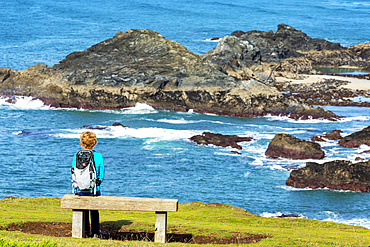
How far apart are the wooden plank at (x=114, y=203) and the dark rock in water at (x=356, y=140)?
46.9 m

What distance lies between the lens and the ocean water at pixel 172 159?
41.5m

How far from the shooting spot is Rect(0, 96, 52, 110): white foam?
8056 centimetres

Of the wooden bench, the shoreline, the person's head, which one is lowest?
the shoreline

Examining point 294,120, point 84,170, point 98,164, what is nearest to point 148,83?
point 294,120

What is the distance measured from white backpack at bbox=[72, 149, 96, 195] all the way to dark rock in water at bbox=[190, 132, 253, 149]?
142 feet

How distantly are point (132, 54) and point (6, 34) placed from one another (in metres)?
86.2

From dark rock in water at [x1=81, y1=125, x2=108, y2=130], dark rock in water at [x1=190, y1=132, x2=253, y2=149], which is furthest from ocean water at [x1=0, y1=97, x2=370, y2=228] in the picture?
dark rock in water at [x1=81, y1=125, x2=108, y2=130]

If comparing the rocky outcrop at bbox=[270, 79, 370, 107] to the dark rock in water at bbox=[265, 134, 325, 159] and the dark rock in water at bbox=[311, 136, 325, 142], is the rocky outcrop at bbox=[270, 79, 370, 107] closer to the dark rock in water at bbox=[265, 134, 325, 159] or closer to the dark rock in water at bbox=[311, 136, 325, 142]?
the dark rock in water at bbox=[311, 136, 325, 142]

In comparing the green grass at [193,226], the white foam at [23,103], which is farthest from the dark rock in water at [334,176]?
the white foam at [23,103]

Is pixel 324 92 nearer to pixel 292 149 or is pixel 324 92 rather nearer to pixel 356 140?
pixel 356 140

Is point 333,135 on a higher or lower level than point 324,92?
lower

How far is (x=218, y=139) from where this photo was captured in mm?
59656

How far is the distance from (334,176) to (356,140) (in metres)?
16.2

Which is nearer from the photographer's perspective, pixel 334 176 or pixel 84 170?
pixel 84 170
